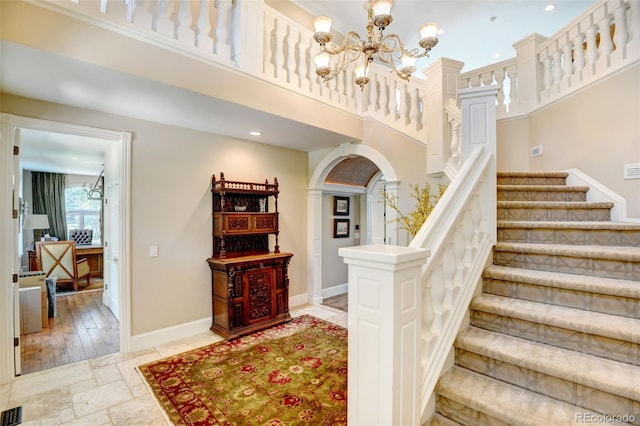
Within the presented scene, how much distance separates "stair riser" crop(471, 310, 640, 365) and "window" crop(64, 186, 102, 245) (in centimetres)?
960

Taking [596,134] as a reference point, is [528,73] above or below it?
above

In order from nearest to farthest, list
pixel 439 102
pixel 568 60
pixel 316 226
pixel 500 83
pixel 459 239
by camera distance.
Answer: pixel 459 239
pixel 568 60
pixel 439 102
pixel 500 83
pixel 316 226

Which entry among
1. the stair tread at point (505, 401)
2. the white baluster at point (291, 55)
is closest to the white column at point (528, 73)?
the white baluster at point (291, 55)

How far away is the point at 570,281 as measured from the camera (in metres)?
1.67

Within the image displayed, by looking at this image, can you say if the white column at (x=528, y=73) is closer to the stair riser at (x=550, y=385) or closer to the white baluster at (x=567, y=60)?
the white baluster at (x=567, y=60)

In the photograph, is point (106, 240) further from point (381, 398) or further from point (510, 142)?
point (510, 142)

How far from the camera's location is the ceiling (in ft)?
7.48

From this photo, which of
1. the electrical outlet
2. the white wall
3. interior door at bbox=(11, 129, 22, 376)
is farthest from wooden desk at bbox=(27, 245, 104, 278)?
the electrical outlet

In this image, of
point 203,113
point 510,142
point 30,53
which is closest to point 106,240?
point 203,113

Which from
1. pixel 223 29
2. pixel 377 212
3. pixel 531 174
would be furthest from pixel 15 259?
pixel 377 212

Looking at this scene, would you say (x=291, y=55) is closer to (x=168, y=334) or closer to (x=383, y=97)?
(x=383, y=97)

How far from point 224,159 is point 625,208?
4276 millimetres

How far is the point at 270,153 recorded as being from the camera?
454cm

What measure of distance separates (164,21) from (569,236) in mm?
3577
